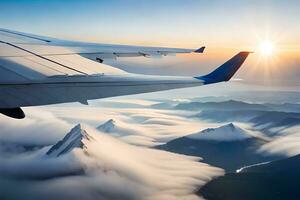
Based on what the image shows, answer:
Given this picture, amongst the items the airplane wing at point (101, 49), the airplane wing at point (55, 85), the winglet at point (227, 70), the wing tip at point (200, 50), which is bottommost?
the airplane wing at point (55, 85)

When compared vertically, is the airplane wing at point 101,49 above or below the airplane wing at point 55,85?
above

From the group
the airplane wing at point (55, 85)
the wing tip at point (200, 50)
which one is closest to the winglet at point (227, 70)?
the airplane wing at point (55, 85)

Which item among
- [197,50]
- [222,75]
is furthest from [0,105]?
[197,50]

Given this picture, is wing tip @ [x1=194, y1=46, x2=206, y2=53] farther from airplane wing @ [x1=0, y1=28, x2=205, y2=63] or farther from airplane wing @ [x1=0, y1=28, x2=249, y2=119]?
airplane wing @ [x1=0, y1=28, x2=249, y2=119]

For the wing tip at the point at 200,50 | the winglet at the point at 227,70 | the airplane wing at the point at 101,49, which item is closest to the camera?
the winglet at the point at 227,70

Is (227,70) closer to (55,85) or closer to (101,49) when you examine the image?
(55,85)

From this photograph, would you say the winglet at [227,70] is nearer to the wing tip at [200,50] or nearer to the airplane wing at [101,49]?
the airplane wing at [101,49]

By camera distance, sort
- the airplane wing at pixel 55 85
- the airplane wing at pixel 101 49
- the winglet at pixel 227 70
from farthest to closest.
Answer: the airplane wing at pixel 101 49, the winglet at pixel 227 70, the airplane wing at pixel 55 85

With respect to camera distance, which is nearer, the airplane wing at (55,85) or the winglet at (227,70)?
the airplane wing at (55,85)

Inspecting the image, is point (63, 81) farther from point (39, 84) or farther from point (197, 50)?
point (197, 50)
